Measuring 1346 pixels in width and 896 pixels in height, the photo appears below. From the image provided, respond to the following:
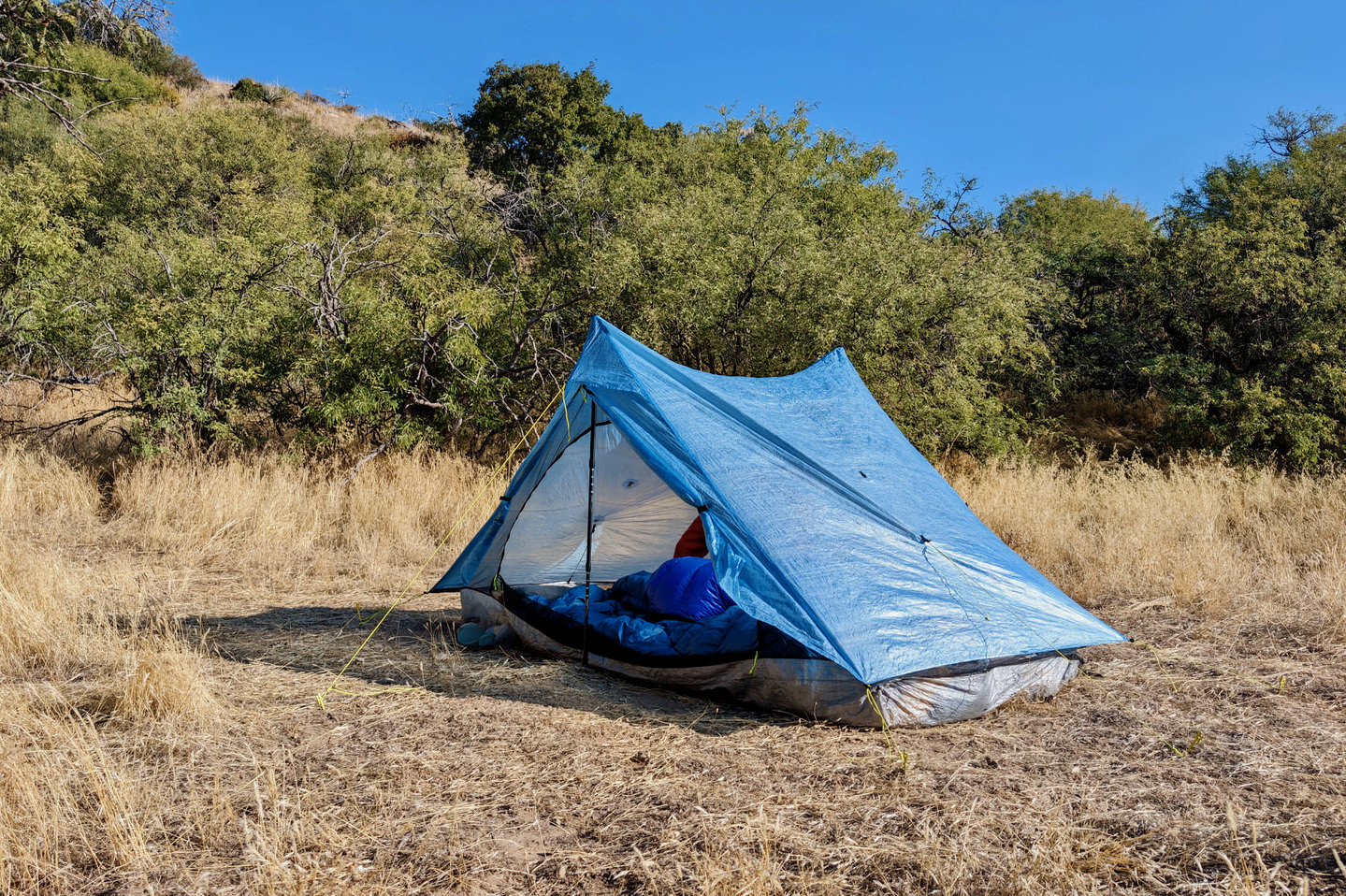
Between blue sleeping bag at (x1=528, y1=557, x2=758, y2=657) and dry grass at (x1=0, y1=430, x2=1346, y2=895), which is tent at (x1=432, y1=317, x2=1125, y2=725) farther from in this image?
dry grass at (x1=0, y1=430, x2=1346, y2=895)

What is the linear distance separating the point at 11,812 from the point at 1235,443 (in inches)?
498

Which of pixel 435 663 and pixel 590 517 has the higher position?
pixel 590 517

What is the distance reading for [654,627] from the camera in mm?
4699

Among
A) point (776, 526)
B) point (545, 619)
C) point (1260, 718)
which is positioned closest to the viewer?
point (1260, 718)

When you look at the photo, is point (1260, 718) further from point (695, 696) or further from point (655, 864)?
point (655, 864)

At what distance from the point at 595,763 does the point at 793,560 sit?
133cm

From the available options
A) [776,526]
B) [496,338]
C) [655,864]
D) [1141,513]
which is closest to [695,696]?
[776,526]

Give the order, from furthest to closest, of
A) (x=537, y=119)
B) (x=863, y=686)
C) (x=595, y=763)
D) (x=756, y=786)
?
(x=537, y=119), (x=863, y=686), (x=595, y=763), (x=756, y=786)

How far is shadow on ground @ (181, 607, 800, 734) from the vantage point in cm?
420

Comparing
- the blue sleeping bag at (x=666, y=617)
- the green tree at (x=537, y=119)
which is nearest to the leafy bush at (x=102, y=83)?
the green tree at (x=537, y=119)

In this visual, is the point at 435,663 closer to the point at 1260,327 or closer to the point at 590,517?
the point at 590,517

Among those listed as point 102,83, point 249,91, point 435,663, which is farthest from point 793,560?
point 249,91

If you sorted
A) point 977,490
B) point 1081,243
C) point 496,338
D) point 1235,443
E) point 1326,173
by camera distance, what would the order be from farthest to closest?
1. point 1081,243
2. point 1326,173
3. point 1235,443
4. point 496,338
5. point 977,490

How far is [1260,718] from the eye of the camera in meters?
4.00
